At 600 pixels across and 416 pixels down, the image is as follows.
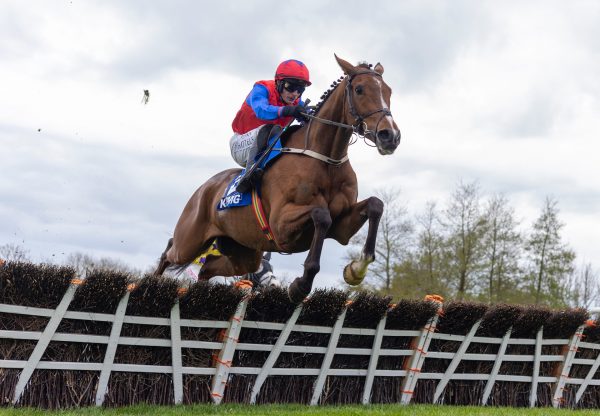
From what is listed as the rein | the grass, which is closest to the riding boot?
the rein

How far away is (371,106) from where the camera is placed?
627 cm

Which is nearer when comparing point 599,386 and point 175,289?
point 175,289

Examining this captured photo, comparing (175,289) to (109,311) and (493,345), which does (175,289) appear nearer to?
(109,311)

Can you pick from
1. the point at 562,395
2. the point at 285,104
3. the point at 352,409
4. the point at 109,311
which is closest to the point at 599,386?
the point at 562,395

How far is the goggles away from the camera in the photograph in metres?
7.25

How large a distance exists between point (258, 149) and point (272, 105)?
0.46m

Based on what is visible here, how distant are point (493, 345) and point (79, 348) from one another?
5.36m

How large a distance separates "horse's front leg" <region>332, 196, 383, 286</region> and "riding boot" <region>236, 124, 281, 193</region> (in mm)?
996

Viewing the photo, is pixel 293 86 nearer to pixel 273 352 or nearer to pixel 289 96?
pixel 289 96

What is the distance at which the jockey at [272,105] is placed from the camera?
23.2 feet

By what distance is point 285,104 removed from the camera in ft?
24.2

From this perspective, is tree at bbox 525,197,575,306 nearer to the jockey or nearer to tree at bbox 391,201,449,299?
tree at bbox 391,201,449,299

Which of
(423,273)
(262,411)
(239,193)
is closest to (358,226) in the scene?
(239,193)

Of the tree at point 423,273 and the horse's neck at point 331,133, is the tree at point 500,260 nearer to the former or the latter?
the tree at point 423,273
